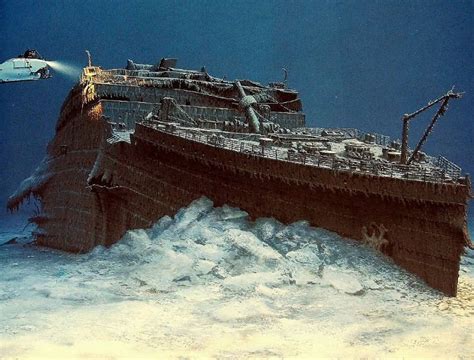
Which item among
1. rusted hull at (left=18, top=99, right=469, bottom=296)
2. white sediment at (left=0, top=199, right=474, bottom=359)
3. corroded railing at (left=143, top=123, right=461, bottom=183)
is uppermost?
corroded railing at (left=143, top=123, right=461, bottom=183)

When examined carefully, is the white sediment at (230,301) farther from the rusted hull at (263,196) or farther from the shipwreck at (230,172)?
the shipwreck at (230,172)

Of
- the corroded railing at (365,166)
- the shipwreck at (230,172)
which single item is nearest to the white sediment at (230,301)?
the shipwreck at (230,172)

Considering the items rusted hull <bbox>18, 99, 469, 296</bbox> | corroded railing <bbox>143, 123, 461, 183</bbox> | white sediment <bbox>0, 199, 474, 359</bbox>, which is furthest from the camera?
corroded railing <bbox>143, 123, 461, 183</bbox>

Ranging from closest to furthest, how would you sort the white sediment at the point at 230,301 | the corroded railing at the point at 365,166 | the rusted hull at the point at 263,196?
the white sediment at the point at 230,301 → the rusted hull at the point at 263,196 → the corroded railing at the point at 365,166

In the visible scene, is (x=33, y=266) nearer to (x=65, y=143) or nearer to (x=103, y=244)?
(x=103, y=244)

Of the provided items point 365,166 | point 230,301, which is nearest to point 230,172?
point 365,166

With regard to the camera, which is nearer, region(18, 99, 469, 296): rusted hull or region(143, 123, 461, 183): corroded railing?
region(18, 99, 469, 296): rusted hull

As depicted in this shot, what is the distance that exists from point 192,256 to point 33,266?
899 centimetres

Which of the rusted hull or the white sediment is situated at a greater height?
the rusted hull

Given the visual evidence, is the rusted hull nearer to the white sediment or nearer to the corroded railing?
the corroded railing

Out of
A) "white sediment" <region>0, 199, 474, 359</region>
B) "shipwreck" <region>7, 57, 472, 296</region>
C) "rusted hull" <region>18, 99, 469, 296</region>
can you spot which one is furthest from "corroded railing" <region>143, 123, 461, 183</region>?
"white sediment" <region>0, 199, 474, 359</region>

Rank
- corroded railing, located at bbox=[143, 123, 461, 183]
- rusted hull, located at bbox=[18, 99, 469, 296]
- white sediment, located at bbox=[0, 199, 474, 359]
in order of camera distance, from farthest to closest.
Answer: corroded railing, located at bbox=[143, 123, 461, 183], rusted hull, located at bbox=[18, 99, 469, 296], white sediment, located at bbox=[0, 199, 474, 359]

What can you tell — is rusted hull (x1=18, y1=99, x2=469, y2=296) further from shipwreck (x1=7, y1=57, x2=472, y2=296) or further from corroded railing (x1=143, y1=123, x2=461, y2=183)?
corroded railing (x1=143, y1=123, x2=461, y2=183)

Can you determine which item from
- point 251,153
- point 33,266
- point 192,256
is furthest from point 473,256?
point 33,266
